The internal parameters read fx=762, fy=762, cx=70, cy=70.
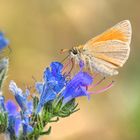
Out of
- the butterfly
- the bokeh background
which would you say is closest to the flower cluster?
the butterfly

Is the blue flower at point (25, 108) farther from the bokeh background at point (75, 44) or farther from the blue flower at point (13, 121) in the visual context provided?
the bokeh background at point (75, 44)

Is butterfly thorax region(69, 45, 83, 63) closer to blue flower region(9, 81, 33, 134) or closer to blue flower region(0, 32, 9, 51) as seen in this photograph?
blue flower region(9, 81, 33, 134)

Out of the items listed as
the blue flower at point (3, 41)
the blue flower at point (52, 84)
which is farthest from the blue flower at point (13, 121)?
the blue flower at point (3, 41)

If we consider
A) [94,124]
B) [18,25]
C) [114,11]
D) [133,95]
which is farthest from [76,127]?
[114,11]

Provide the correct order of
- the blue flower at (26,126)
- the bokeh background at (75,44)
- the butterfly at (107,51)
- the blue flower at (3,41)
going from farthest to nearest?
the bokeh background at (75,44) → the butterfly at (107,51) → the blue flower at (26,126) → the blue flower at (3,41)

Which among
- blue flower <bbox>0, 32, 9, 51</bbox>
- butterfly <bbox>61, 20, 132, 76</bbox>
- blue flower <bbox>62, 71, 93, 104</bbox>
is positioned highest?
butterfly <bbox>61, 20, 132, 76</bbox>

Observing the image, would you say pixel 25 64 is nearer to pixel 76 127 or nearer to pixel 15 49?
pixel 15 49

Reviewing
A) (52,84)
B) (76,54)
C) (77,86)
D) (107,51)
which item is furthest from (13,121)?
(107,51)

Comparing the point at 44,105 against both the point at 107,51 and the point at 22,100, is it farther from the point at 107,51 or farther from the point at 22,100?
the point at 107,51
